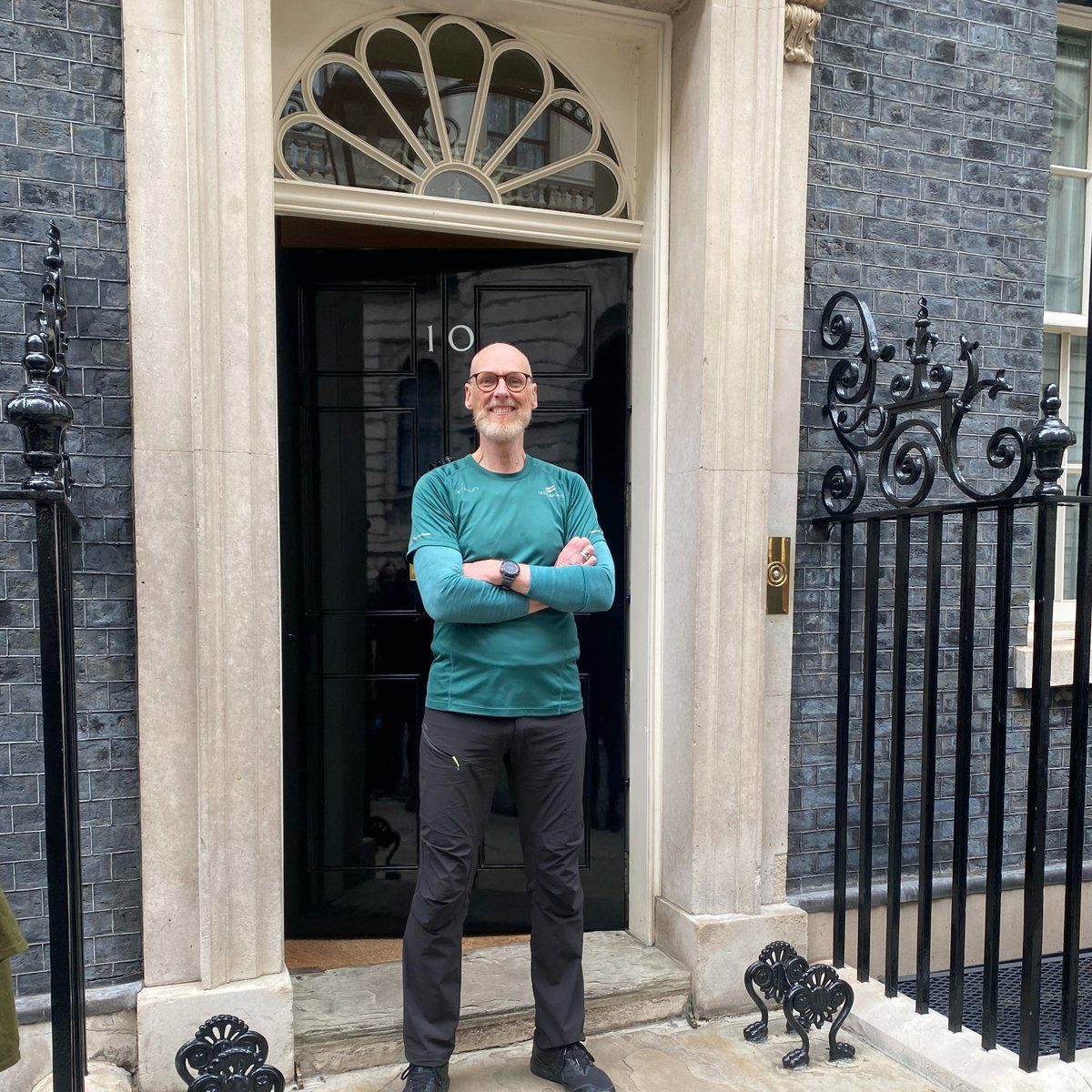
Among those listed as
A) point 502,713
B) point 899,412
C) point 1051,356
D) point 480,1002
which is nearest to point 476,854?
point 502,713

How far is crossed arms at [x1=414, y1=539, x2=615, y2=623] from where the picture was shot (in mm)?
2756

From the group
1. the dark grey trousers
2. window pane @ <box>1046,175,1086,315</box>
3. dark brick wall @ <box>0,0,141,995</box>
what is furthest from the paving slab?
window pane @ <box>1046,175,1086,315</box>

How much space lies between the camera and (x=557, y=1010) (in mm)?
3018

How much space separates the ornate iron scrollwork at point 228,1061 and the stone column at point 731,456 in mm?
1550

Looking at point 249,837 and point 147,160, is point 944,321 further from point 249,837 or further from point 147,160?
point 249,837

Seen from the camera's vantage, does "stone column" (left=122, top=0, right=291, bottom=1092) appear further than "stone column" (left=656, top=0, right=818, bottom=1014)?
No

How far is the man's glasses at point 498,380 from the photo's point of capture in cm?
295

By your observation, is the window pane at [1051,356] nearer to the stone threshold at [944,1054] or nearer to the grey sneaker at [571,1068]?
the stone threshold at [944,1054]

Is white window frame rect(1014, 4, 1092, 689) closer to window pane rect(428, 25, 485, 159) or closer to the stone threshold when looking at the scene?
the stone threshold

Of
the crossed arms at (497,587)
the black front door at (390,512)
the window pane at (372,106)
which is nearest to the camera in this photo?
the crossed arms at (497,587)

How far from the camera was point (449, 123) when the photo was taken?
3715 millimetres

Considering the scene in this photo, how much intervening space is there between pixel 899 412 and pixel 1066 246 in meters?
1.78

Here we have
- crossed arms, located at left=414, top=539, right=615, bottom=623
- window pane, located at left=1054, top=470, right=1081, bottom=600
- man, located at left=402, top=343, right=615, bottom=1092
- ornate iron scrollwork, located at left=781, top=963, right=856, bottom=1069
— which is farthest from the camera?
window pane, located at left=1054, top=470, right=1081, bottom=600

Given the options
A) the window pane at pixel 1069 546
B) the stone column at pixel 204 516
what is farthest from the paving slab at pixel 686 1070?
the window pane at pixel 1069 546
